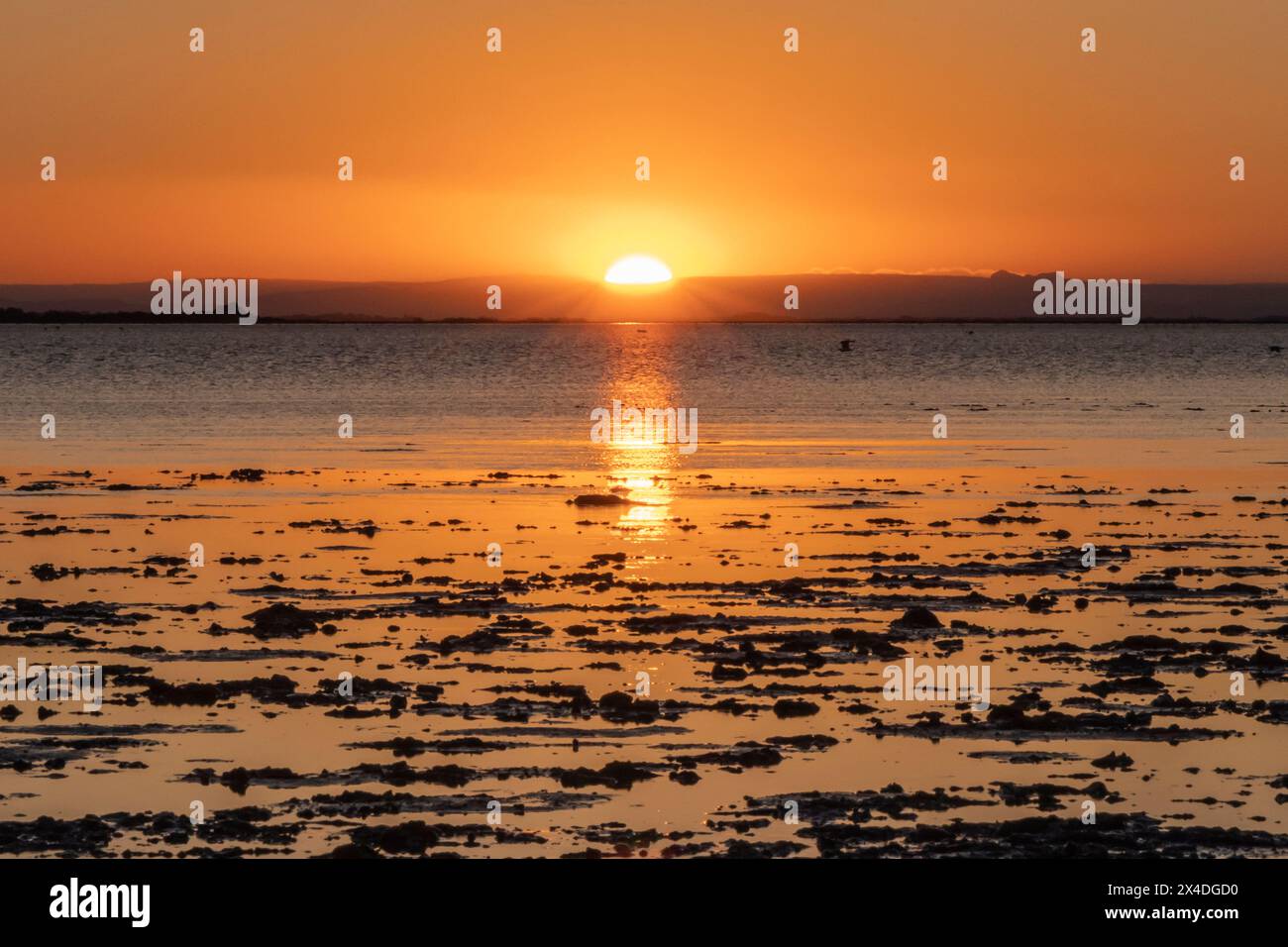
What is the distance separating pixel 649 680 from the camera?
18.6 metres

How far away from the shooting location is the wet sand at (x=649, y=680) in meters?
13.6

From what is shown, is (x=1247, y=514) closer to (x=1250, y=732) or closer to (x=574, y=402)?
(x=1250, y=732)

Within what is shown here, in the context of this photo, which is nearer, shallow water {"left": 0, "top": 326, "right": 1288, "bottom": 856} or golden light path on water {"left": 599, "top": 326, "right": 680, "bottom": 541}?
shallow water {"left": 0, "top": 326, "right": 1288, "bottom": 856}

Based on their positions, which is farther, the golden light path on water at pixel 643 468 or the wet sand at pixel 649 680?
the golden light path on water at pixel 643 468

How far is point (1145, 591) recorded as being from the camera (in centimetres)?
2427

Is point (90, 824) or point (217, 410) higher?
point (217, 410)

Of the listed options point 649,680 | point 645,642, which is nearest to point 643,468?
point 645,642

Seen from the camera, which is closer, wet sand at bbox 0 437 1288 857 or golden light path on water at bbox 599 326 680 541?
wet sand at bbox 0 437 1288 857

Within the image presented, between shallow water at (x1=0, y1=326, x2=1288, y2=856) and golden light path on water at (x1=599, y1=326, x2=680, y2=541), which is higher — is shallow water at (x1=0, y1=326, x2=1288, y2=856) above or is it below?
below

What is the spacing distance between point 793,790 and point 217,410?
63812 millimetres

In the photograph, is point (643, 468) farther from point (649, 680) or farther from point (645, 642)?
point (649, 680)

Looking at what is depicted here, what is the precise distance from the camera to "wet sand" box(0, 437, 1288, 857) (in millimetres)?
13594

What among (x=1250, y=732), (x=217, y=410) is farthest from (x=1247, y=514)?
(x=217, y=410)

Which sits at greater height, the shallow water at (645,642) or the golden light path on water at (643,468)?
the golden light path on water at (643,468)
